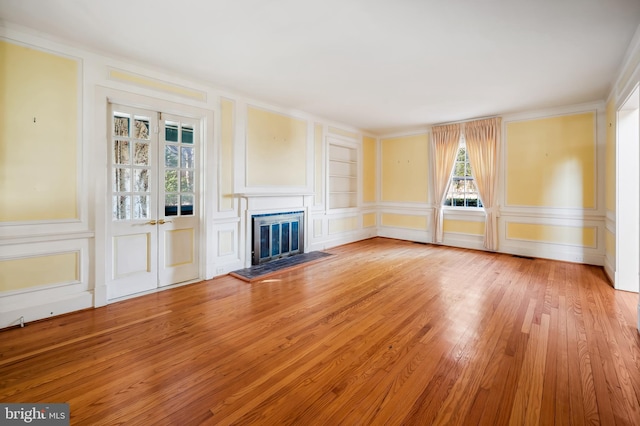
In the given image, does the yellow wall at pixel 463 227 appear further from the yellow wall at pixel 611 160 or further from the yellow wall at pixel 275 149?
the yellow wall at pixel 275 149

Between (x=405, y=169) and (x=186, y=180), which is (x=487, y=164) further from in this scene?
(x=186, y=180)

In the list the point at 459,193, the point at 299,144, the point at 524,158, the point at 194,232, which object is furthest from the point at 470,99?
the point at 194,232

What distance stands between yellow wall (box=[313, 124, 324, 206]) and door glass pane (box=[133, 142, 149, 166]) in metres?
3.21

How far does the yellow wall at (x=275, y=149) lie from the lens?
484cm

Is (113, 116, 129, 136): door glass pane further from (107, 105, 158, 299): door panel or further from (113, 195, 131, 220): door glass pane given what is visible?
(113, 195, 131, 220): door glass pane

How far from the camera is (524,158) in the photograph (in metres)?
5.68

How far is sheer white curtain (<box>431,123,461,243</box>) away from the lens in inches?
255

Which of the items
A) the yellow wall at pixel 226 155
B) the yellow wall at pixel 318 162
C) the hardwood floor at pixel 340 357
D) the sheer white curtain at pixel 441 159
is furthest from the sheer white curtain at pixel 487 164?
the yellow wall at pixel 226 155

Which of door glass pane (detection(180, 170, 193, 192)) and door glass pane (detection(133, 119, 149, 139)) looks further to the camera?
door glass pane (detection(180, 170, 193, 192))

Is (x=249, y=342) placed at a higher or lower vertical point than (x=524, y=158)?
lower

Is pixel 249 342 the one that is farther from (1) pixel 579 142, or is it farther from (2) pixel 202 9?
(1) pixel 579 142

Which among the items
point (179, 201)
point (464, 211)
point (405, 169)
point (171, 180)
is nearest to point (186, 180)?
point (171, 180)

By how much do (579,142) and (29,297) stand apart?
317 inches

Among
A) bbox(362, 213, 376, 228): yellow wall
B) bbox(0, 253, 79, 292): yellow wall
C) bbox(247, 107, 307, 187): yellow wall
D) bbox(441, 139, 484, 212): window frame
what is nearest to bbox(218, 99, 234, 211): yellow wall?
bbox(247, 107, 307, 187): yellow wall
